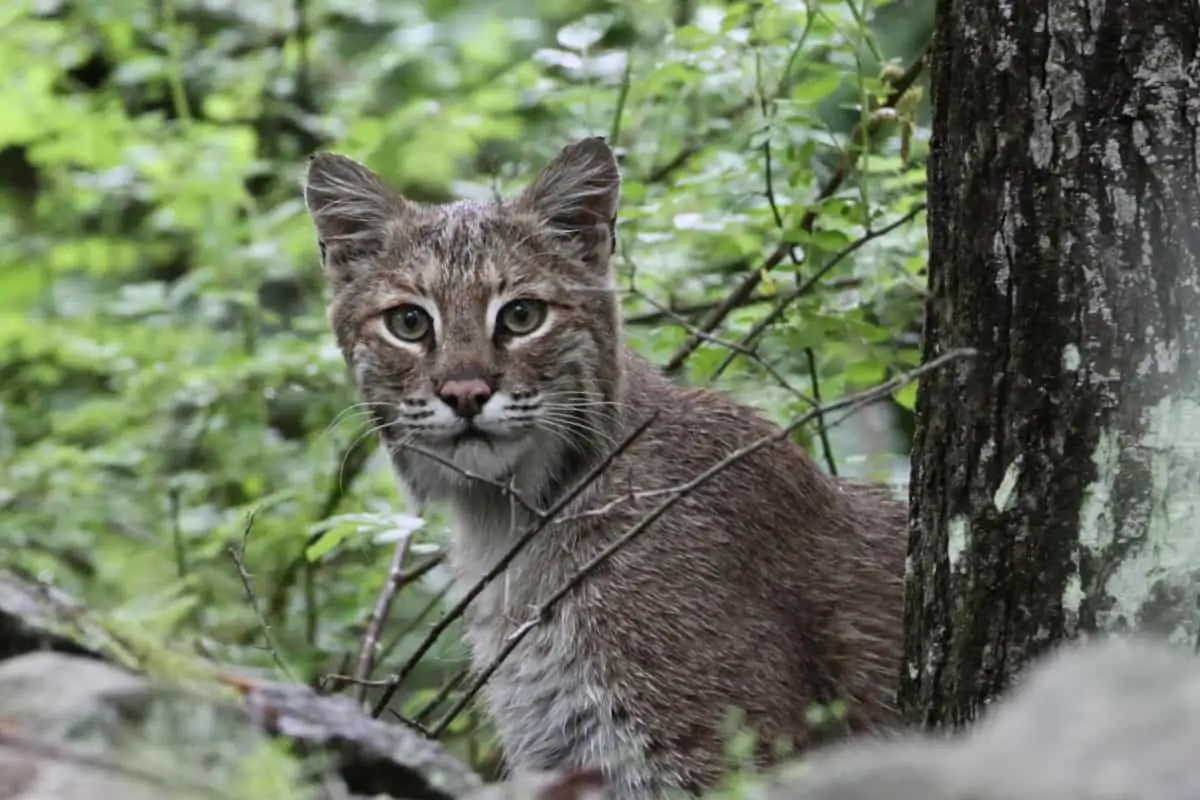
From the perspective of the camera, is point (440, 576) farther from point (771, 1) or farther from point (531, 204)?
point (771, 1)

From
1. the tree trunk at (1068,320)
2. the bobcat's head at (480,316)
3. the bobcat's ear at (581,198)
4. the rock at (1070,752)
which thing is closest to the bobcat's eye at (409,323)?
the bobcat's head at (480,316)

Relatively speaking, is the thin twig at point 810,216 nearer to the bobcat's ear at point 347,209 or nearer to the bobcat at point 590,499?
the bobcat at point 590,499

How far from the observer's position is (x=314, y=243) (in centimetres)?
772

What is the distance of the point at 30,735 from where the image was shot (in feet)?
7.91

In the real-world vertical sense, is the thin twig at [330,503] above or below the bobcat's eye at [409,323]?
below

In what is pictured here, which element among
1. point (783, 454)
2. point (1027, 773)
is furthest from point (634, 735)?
point (1027, 773)

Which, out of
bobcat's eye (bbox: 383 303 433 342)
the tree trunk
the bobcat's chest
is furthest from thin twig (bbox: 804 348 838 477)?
the tree trunk

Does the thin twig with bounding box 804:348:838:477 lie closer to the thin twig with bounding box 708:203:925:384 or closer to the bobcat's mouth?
the thin twig with bounding box 708:203:925:384

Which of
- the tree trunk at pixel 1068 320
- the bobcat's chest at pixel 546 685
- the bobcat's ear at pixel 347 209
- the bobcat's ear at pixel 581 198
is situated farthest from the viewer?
the bobcat's ear at pixel 347 209

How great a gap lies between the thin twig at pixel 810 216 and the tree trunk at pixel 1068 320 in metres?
1.24

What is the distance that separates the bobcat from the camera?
460 centimetres

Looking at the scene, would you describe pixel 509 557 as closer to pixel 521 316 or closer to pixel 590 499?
pixel 590 499

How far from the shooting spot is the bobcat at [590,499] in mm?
4602

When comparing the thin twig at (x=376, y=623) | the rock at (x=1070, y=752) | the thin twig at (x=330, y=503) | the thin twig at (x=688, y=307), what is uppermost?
the rock at (x=1070, y=752)
